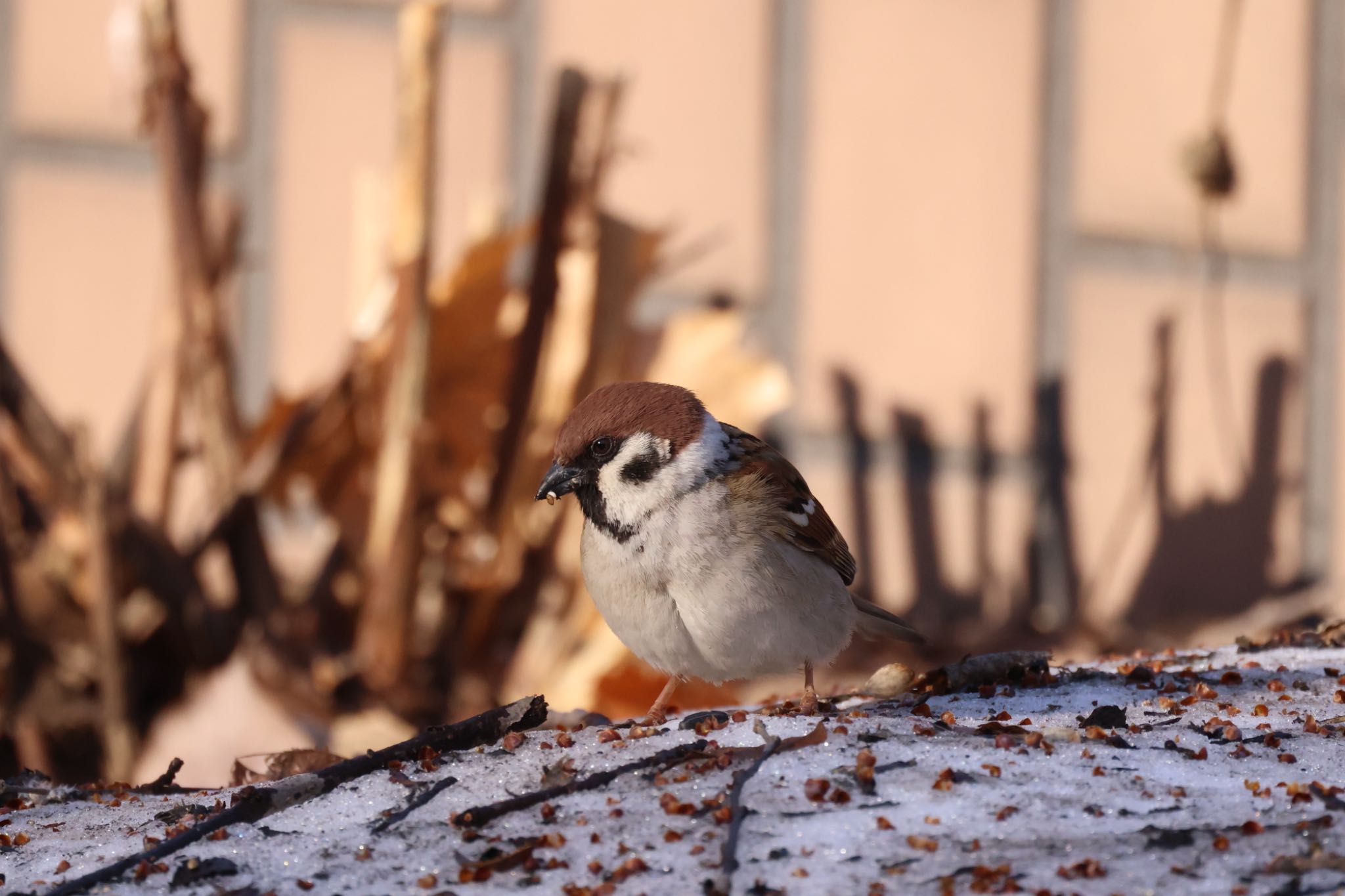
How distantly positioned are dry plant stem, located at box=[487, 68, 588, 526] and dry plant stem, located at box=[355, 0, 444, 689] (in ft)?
0.82

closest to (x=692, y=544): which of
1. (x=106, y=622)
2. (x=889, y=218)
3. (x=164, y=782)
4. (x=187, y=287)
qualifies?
(x=164, y=782)

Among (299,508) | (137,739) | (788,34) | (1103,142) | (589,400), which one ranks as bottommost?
(137,739)

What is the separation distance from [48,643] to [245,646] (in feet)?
1.43

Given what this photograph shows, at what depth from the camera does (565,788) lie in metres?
1.59

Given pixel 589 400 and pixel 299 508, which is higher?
pixel 589 400

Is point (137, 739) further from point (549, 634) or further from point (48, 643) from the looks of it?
point (549, 634)

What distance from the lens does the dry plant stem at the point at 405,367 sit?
10.1 feet

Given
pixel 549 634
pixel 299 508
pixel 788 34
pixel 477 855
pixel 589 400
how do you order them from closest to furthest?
pixel 477 855 < pixel 589 400 < pixel 549 634 < pixel 299 508 < pixel 788 34

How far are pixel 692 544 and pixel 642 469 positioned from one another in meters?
0.15

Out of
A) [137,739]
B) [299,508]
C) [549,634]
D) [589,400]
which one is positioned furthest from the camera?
[299,508]

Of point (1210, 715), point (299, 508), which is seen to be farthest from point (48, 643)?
point (1210, 715)

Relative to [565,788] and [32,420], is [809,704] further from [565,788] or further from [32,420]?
[32,420]

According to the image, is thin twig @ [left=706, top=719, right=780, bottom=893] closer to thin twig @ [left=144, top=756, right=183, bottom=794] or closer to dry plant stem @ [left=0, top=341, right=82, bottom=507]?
thin twig @ [left=144, top=756, right=183, bottom=794]

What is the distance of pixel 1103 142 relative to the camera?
4309 millimetres
